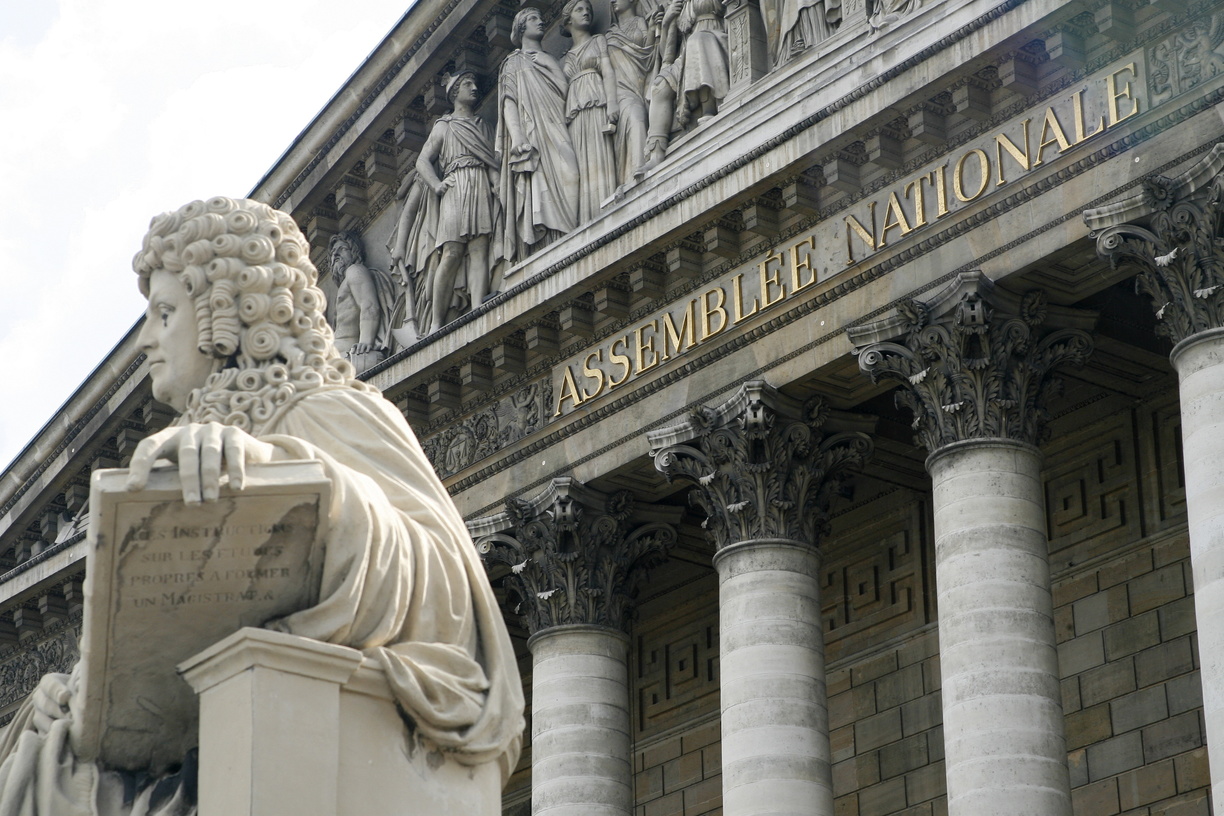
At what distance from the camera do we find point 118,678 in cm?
449

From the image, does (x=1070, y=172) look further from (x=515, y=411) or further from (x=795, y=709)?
(x=515, y=411)

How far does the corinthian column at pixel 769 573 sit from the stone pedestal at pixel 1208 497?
3.20m

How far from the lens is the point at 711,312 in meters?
17.8

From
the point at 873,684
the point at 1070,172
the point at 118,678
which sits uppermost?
the point at 1070,172

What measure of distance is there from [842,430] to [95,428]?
992 cm

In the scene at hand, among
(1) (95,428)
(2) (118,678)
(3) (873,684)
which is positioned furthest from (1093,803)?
(2) (118,678)

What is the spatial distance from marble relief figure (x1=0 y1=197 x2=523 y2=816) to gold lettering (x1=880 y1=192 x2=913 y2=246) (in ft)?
38.3

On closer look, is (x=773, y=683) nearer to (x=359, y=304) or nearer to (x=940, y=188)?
(x=940, y=188)

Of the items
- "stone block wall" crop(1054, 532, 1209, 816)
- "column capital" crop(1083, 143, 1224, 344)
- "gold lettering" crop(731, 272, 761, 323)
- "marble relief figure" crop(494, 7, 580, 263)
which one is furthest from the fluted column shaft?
"column capital" crop(1083, 143, 1224, 344)

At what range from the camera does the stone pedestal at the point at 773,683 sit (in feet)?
52.9

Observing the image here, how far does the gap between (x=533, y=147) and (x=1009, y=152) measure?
Answer: 5.25 m

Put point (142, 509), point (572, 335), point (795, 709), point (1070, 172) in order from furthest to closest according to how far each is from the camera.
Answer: point (572, 335) → point (795, 709) → point (1070, 172) → point (142, 509)

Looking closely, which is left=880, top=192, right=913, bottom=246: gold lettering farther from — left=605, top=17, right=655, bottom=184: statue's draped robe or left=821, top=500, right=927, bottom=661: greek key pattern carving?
left=821, top=500, right=927, bottom=661: greek key pattern carving

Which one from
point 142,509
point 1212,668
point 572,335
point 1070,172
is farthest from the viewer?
point 572,335
